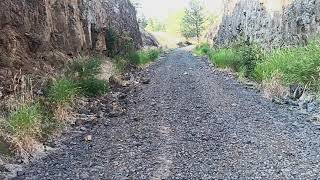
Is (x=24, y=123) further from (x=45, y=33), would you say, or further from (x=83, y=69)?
(x=45, y=33)

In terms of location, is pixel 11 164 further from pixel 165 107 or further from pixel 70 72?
pixel 70 72

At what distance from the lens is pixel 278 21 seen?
16125mm

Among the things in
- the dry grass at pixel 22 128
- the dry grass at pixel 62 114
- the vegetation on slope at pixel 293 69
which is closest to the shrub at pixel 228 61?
the vegetation on slope at pixel 293 69

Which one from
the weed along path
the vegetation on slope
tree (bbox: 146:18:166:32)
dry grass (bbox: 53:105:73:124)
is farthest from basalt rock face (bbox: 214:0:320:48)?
tree (bbox: 146:18:166:32)

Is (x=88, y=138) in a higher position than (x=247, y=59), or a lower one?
lower

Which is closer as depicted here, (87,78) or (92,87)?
(92,87)

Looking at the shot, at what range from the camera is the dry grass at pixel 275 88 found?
9875 millimetres

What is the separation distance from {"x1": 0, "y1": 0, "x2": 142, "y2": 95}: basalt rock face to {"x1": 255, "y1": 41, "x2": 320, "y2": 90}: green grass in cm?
550

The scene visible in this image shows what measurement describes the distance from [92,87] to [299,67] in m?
4.70

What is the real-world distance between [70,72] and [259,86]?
16.3ft

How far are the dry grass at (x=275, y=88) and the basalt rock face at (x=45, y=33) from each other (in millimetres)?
5229

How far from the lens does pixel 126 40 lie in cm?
2148

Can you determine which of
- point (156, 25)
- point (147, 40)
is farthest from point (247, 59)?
point (156, 25)

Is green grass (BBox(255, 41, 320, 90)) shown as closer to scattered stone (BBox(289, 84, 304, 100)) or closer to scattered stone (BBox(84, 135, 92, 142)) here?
scattered stone (BBox(289, 84, 304, 100))
